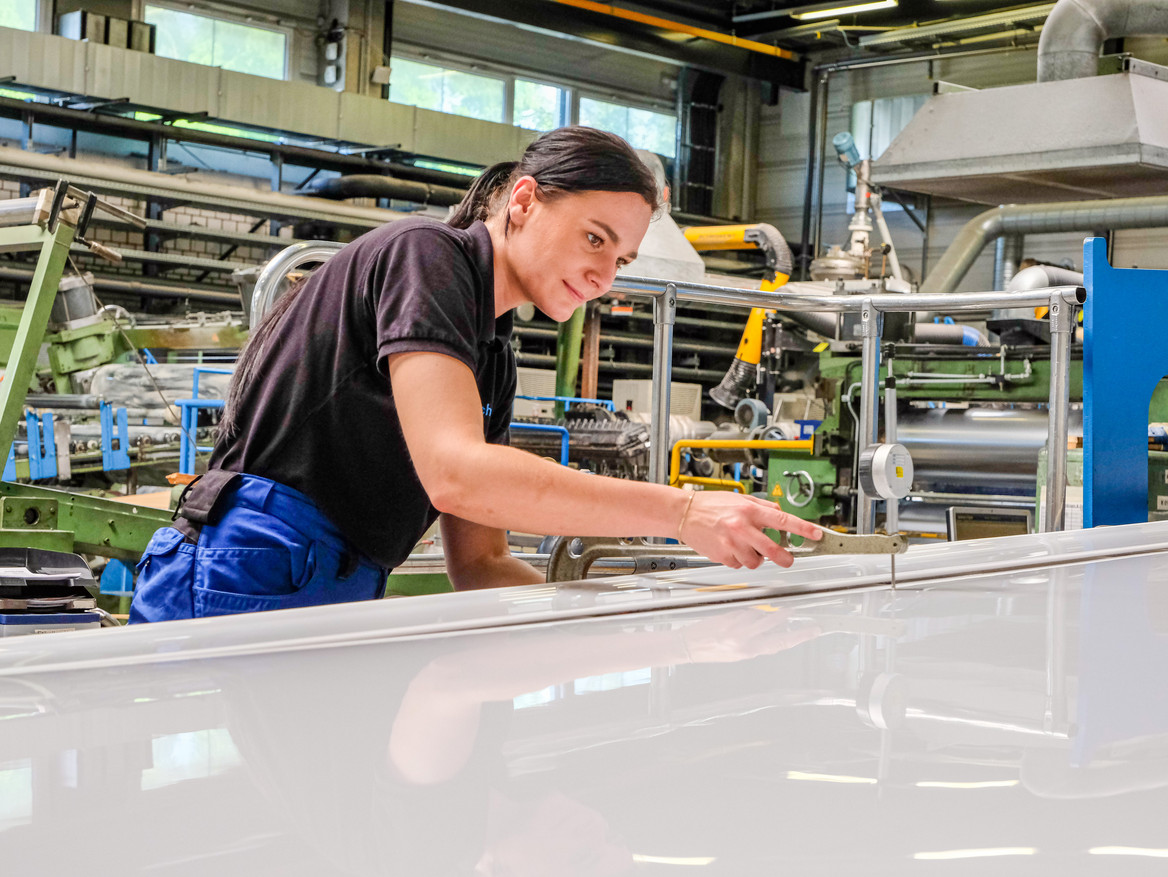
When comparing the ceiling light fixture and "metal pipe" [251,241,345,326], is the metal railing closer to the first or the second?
"metal pipe" [251,241,345,326]

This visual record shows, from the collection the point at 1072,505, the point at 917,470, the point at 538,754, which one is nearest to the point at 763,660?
the point at 538,754

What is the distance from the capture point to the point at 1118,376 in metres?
2.05

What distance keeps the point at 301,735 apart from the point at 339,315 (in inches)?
24.5

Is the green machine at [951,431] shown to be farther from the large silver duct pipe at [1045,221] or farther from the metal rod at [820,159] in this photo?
the metal rod at [820,159]

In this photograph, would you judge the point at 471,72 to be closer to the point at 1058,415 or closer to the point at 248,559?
the point at 1058,415

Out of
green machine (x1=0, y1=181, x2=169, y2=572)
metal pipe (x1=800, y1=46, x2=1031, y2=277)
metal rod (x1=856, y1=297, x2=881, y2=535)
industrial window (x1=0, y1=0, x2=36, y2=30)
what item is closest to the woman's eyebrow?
metal rod (x1=856, y1=297, x2=881, y2=535)

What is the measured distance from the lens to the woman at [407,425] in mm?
1011

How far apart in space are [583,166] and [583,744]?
0.75 metres

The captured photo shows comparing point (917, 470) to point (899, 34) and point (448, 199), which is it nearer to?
point (448, 199)

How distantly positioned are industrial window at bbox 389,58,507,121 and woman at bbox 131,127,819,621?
11907 mm

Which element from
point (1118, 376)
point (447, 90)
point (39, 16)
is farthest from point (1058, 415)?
point (447, 90)

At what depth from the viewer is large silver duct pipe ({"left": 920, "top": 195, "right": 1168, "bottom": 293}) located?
9.91 metres

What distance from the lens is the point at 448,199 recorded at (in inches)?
443

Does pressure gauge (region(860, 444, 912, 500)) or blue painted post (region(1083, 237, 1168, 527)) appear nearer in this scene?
pressure gauge (region(860, 444, 912, 500))
